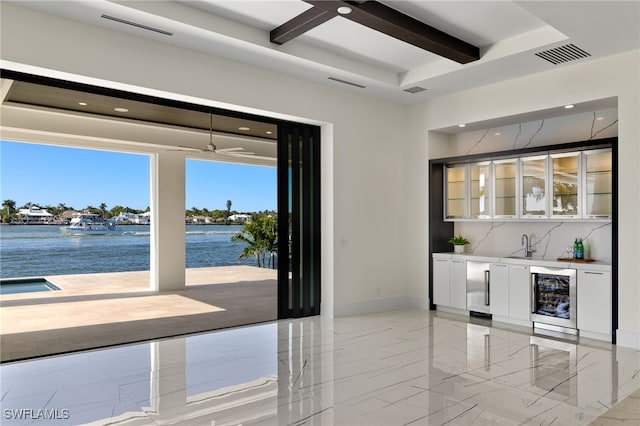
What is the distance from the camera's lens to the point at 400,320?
20.8 ft

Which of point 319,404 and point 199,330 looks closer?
point 319,404

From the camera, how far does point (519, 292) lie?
5.99 metres

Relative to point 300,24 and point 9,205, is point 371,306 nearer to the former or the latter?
point 300,24

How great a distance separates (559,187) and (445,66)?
84.6 inches

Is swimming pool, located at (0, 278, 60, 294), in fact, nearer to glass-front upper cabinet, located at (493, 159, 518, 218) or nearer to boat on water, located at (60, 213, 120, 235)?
boat on water, located at (60, 213, 120, 235)

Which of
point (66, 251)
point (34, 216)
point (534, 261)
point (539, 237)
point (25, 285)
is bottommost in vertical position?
point (25, 285)

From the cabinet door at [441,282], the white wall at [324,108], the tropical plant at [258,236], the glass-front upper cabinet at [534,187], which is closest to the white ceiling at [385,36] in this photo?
the white wall at [324,108]

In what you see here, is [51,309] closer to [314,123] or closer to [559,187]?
[314,123]

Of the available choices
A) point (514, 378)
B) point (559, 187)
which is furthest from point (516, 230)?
point (514, 378)

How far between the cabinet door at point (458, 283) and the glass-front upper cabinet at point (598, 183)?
5.91 ft

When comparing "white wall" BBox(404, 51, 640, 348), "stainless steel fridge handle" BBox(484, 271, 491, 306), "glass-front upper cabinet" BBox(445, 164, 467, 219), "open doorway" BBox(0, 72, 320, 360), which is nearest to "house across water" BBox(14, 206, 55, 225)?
"open doorway" BBox(0, 72, 320, 360)

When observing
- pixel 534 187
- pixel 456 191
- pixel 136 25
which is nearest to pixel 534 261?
pixel 534 187

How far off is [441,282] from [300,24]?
4.33m

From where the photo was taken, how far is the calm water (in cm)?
1034
